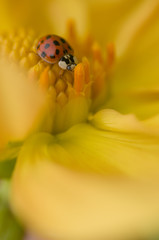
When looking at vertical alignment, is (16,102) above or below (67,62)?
below

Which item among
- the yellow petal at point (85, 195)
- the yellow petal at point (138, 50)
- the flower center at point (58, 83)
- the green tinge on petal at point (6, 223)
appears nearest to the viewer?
the yellow petal at point (85, 195)

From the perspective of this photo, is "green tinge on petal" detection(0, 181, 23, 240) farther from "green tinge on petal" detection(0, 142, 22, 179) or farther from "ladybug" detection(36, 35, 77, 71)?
"ladybug" detection(36, 35, 77, 71)

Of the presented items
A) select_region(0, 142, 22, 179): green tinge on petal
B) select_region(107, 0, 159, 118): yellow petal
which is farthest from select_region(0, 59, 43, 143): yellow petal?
select_region(107, 0, 159, 118): yellow petal

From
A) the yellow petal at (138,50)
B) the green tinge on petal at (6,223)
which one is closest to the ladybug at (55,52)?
the yellow petal at (138,50)

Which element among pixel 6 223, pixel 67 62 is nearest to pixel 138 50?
pixel 67 62

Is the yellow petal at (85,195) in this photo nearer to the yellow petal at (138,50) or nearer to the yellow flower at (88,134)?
the yellow flower at (88,134)

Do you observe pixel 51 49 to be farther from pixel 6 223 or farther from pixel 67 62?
pixel 6 223
